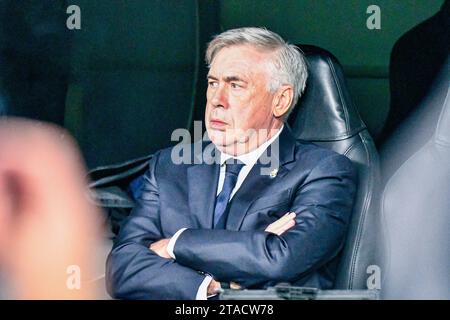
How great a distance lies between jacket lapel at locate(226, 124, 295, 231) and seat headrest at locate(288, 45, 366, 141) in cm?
6

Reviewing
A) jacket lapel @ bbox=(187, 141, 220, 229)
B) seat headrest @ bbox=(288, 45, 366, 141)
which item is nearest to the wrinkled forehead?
seat headrest @ bbox=(288, 45, 366, 141)

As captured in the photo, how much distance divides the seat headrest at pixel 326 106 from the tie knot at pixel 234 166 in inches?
9.1

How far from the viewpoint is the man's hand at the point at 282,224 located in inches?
156

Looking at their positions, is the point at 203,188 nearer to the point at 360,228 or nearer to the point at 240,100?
the point at 240,100

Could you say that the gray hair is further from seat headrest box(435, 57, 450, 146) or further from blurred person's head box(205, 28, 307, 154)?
seat headrest box(435, 57, 450, 146)

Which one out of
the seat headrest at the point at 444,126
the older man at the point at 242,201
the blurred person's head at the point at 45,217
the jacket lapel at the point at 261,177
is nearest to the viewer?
the seat headrest at the point at 444,126

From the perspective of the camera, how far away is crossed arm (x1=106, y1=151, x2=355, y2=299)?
3.90 metres

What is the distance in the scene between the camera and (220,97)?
4113mm

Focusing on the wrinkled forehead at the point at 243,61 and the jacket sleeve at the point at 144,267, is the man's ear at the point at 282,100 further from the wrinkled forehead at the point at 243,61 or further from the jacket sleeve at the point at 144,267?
the jacket sleeve at the point at 144,267

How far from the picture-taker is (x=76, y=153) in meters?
4.32

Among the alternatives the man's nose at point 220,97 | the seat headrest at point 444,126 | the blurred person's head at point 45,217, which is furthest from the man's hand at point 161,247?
the seat headrest at point 444,126

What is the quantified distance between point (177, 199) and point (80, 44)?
717mm

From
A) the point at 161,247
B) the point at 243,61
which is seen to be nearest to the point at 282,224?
the point at 161,247

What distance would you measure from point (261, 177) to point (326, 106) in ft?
1.08
